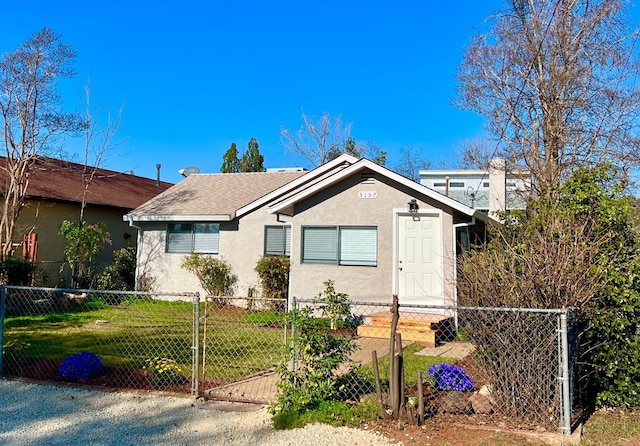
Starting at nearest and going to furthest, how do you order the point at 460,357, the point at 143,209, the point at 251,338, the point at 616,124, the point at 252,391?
the point at 252,391 → the point at 460,357 → the point at 251,338 → the point at 616,124 → the point at 143,209

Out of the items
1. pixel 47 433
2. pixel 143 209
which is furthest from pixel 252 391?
pixel 143 209

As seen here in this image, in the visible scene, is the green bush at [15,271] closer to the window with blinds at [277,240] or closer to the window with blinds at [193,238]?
the window with blinds at [193,238]

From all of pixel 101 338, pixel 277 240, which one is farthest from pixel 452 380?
pixel 277 240

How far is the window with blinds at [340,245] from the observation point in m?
10.7

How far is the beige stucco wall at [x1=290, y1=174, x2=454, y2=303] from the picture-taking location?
10.5m

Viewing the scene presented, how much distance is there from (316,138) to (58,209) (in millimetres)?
17976

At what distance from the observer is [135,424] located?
4.35 metres

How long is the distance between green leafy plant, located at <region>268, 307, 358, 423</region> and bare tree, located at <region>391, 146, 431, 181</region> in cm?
3436

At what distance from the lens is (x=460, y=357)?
7.57 metres

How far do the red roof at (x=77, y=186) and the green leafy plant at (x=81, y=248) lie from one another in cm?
225

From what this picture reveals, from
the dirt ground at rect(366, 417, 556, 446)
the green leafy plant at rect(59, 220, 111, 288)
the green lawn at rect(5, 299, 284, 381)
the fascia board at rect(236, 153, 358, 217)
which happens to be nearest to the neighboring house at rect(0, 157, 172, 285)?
the green leafy plant at rect(59, 220, 111, 288)

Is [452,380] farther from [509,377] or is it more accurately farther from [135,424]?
[135,424]

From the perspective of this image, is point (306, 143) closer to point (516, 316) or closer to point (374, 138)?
point (374, 138)

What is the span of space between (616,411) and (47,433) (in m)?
5.50
